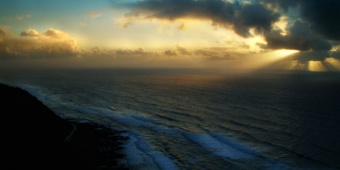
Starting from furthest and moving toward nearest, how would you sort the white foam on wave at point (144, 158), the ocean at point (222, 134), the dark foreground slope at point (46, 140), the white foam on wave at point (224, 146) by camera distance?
the white foam on wave at point (224, 146), the ocean at point (222, 134), the white foam on wave at point (144, 158), the dark foreground slope at point (46, 140)

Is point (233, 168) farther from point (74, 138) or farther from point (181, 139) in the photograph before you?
point (74, 138)

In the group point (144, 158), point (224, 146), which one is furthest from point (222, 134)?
point (144, 158)

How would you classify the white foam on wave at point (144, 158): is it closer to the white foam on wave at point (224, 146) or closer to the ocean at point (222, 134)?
the ocean at point (222, 134)

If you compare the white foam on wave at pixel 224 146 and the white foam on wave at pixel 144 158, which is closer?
the white foam on wave at pixel 144 158

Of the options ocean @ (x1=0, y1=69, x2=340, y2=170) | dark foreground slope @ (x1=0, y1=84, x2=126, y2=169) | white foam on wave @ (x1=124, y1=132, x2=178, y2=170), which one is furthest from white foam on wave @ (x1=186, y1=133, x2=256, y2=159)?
dark foreground slope @ (x1=0, y1=84, x2=126, y2=169)

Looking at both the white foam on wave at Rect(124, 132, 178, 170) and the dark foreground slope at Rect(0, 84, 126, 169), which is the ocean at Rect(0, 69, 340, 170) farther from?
the dark foreground slope at Rect(0, 84, 126, 169)

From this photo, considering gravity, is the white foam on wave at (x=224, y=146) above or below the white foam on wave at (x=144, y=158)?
above

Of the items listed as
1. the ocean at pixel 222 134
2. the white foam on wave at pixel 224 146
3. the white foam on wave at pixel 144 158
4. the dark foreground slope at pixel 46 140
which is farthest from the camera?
the white foam on wave at pixel 224 146

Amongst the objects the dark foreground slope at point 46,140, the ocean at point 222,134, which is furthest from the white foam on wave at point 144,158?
the dark foreground slope at point 46,140

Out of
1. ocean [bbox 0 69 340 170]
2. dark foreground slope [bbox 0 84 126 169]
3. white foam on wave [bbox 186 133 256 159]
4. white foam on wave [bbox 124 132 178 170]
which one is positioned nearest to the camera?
dark foreground slope [bbox 0 84 126 169]
